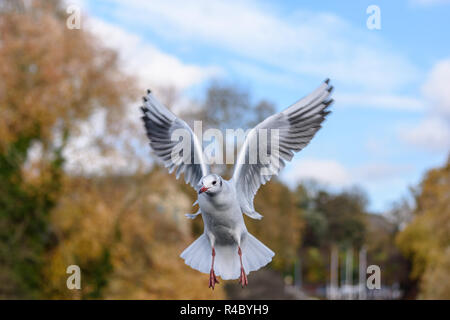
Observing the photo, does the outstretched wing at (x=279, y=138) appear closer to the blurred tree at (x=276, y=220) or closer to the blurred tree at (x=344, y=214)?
the blurred tree at (x=276, y=220)

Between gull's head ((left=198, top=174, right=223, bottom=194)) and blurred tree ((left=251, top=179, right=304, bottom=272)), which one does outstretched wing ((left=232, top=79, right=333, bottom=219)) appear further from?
blurred tree ((left=251, top=179, right=304, bottom=272))

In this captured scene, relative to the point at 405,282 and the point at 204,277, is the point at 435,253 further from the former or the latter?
the point at 405,282

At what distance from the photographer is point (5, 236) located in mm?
12172

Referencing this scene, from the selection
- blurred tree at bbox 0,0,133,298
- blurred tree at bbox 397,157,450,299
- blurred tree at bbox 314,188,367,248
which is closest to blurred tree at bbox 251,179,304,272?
blurred tree at bbox 397,157,450,299

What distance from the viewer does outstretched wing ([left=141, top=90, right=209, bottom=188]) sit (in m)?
2.69

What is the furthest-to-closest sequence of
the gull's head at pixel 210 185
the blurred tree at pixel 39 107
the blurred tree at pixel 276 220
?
the blurred tree at pixel 276 220, the blurred tree at pixel 39 107, the gull's head at pixel 210 185

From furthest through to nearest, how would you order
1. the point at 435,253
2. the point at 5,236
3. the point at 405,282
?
1. the point at 405,282
2. the point at 435,253
3. the point at 5,236

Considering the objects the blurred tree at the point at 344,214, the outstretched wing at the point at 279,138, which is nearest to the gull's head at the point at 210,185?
the outstretched wing at the point at 279,138

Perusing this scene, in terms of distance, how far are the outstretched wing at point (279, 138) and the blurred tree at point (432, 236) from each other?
9893mm

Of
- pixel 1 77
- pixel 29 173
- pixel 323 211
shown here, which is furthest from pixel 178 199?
pixel 323 211

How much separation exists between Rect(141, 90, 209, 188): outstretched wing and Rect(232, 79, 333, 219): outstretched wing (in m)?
0.25

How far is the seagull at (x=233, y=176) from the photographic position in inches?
90.1
